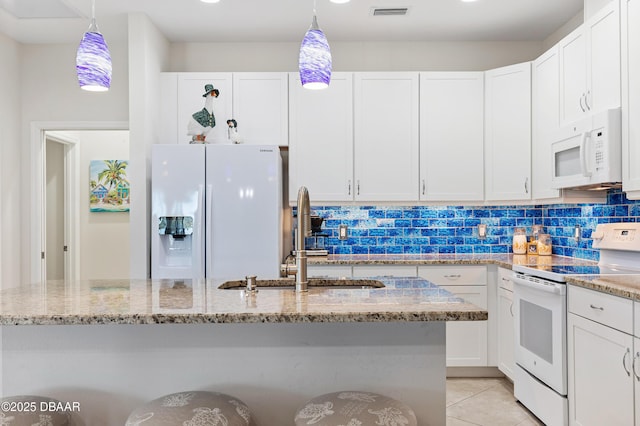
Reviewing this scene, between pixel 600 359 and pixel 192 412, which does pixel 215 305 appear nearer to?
pixel 192 412

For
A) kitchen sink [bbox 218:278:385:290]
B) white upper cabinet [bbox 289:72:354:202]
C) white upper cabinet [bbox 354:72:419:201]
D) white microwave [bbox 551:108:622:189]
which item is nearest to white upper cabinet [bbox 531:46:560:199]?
white microwave [bbox 551:108:622:189]

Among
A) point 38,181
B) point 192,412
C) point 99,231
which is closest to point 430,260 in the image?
point 192,412

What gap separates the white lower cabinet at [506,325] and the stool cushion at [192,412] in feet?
8.00

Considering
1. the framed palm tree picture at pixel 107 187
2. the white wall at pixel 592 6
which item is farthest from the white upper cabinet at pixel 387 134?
the framed palm tree picture at pixel 107 187

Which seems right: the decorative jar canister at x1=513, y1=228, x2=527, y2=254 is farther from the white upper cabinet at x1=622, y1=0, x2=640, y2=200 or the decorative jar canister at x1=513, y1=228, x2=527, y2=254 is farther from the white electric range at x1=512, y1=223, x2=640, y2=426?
the white upper cabinet at x1=622, y1=0, x2=640, y2=200

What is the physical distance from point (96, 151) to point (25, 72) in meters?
1.43

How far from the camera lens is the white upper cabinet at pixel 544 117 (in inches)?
136

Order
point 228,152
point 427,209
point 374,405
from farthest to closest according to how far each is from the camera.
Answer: point 427,209, point 228,152, point 374,405

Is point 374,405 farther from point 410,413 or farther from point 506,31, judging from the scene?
point 506,31

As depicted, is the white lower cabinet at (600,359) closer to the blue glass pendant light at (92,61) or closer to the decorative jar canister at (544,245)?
the decorative jar canister at (544,245)

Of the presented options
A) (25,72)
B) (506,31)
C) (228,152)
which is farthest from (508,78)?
(25,72)

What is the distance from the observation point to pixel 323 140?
404 cm

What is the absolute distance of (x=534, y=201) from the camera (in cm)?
382

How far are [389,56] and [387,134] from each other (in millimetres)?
790
